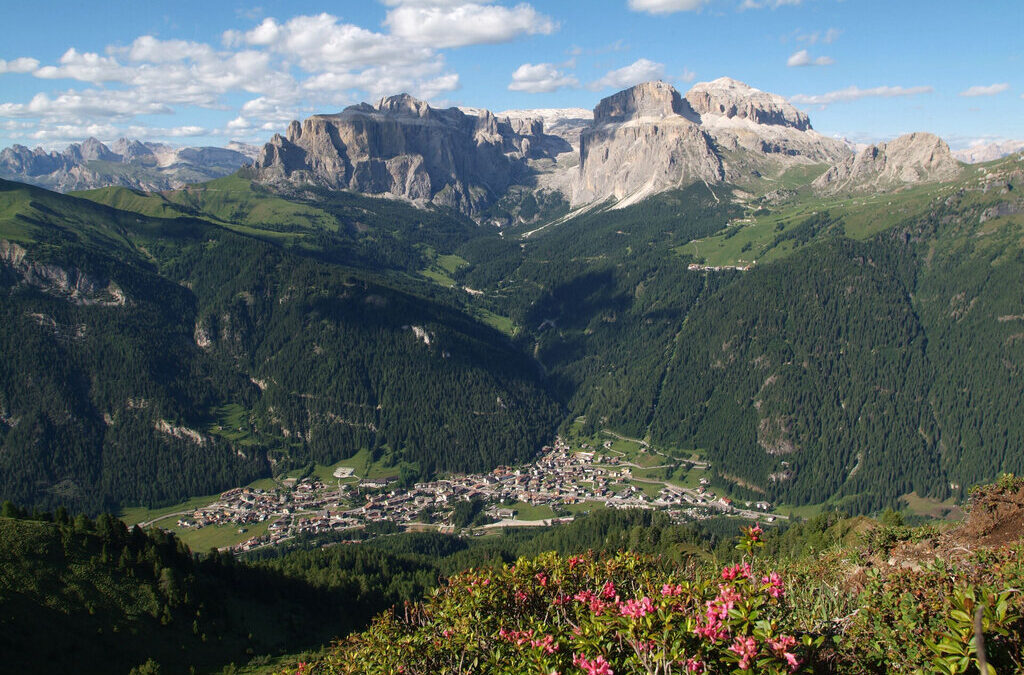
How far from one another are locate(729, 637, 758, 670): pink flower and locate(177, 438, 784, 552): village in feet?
433

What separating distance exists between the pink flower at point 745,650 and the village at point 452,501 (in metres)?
132

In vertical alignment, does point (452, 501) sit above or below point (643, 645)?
below

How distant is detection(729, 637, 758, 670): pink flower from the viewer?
12.5 m

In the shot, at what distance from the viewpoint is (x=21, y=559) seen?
5547 centimetres

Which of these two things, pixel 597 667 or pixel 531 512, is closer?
pixel 597 667

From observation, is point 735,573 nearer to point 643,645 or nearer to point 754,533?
point 754,533

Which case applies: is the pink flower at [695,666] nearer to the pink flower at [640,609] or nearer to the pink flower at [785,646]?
the pink flower at [640,609]

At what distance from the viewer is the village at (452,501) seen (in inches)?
5655

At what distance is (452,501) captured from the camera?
158625 millimetres

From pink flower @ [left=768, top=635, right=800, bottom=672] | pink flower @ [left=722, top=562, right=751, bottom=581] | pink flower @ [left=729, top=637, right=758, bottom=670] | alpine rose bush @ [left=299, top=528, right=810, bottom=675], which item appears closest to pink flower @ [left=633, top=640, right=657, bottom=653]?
alpine rose bush @ [left=299, top=528, right=810, bottom=675]

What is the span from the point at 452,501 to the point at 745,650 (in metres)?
151

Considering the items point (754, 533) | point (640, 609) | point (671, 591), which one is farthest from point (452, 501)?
point (640, 609)

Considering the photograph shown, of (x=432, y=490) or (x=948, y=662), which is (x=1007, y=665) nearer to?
(x=948, y=662)

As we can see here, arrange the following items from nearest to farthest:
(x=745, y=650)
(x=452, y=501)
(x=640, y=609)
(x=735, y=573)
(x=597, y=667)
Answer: (x=745, y=650) → (x=597, y=667) → (x=640, y=609) → (x=735, y=573) → (x=452, y=501)
